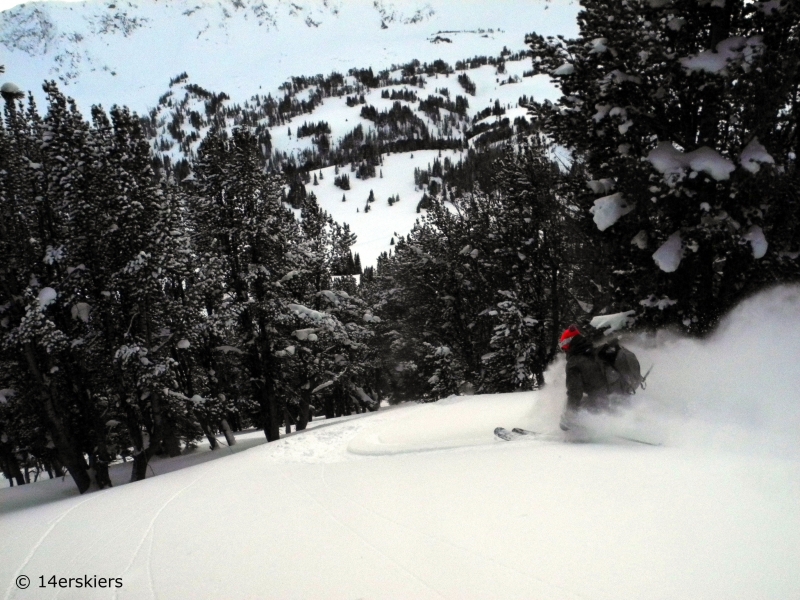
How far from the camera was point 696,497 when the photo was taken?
418 centimetres

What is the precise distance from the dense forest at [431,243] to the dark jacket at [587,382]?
2.56 metres

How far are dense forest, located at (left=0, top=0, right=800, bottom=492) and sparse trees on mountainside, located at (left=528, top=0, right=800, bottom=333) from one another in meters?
0.04

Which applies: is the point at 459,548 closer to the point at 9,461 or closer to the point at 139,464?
A: the point at 139,464

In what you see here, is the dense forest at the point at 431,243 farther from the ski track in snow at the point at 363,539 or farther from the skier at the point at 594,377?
the ski track in snow at the point at 363,539

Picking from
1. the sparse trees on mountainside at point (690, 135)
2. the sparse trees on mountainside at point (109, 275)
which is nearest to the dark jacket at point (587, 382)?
the sparse trees on mountainside at point (690, 135)

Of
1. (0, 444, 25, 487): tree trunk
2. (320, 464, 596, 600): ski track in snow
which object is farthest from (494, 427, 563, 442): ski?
(0, 444, 25, 487): tree trunk

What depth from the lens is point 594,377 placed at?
6.89 meters

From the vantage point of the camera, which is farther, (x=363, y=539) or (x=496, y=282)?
(x=496, y=282)

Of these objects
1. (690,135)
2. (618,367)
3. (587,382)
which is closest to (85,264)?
(587,382)

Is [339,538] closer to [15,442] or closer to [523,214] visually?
[523,214]

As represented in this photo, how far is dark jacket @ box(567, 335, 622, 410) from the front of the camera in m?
6.87

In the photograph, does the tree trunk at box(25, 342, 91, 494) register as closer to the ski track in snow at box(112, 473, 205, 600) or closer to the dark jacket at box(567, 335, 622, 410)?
the ski track in snow at box(112, 473, 205, 600)

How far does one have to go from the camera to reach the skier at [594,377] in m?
6.88

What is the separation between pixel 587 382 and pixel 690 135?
202 inches
